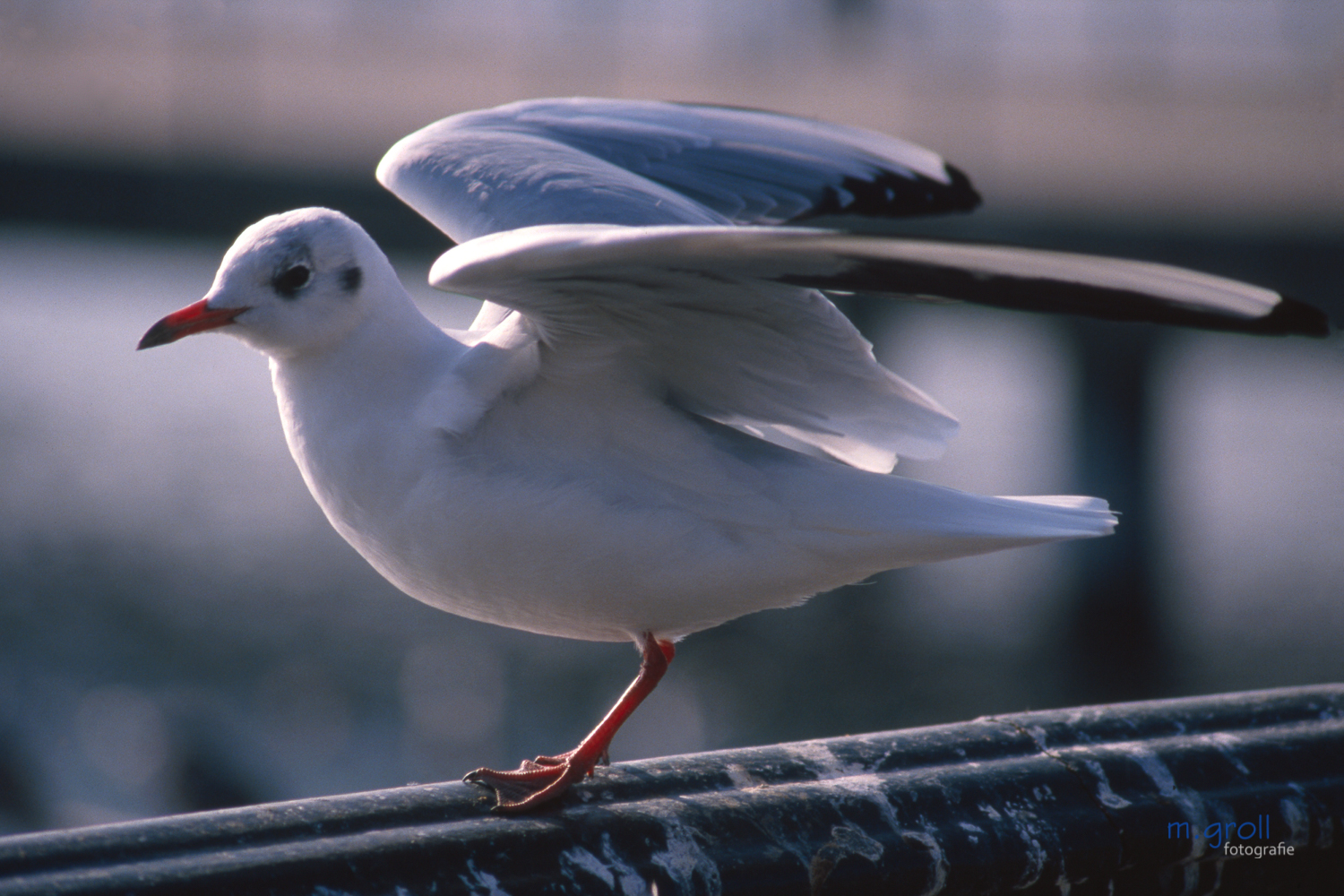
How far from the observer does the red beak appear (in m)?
2.24

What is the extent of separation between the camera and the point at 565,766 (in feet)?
7.20

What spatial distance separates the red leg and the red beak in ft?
2.67

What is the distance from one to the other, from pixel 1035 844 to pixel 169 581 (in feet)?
31.0

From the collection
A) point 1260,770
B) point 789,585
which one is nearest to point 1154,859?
point 1260,770

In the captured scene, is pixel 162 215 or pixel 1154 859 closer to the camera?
pixel 1154 859

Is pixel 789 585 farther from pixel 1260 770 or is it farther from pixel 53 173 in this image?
pixel 53 173

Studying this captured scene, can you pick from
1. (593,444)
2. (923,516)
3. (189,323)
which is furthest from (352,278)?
(923,516)

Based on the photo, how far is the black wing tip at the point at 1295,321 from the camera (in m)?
1.62

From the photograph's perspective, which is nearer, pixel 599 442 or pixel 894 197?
pixel 599 442

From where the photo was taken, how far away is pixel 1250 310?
163 centimetres

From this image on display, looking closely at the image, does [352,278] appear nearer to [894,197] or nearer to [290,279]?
[290,279]

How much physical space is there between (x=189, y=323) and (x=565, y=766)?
91 centimetres

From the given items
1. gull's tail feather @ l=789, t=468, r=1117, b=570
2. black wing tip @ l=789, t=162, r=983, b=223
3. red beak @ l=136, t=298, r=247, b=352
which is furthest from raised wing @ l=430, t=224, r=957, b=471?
black wing tip @ l=789, t=162, r=983, b=223

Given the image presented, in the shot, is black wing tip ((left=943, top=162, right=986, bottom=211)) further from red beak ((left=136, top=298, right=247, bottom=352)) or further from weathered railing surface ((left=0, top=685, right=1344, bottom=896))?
red beak ((left=136, top=298, right=247, bottom=352))
